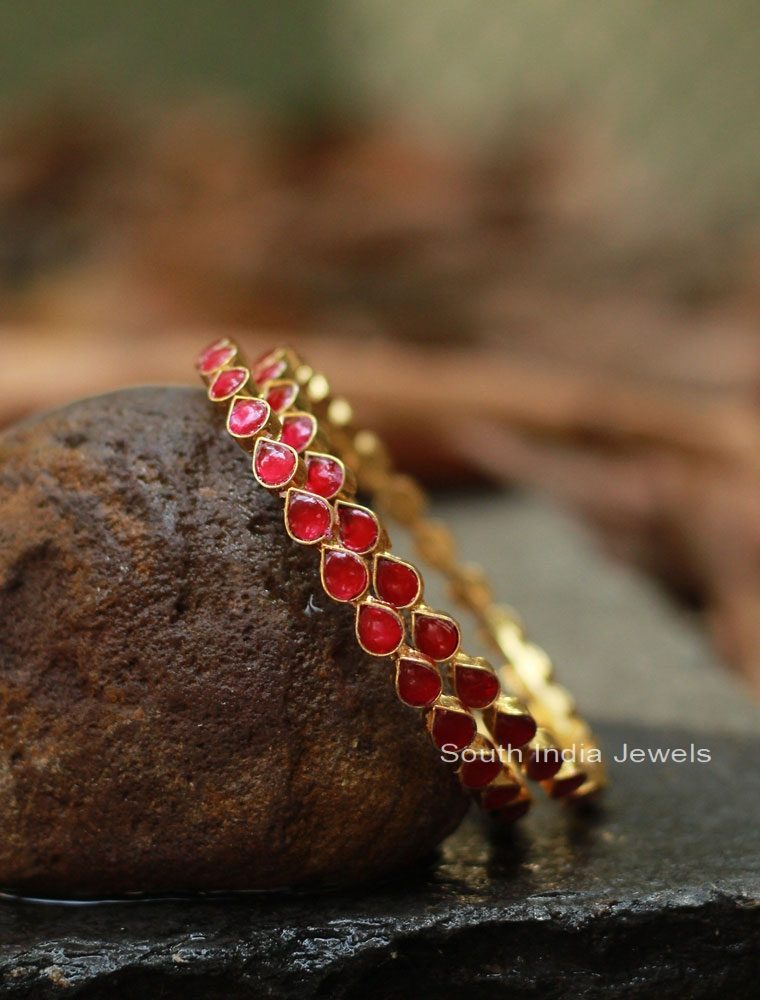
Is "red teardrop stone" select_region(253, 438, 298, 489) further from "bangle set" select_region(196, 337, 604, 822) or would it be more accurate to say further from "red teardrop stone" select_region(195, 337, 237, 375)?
"red teardrop stone" select_region(195, 337, 237, 375)

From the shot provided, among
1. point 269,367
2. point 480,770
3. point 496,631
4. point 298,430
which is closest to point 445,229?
point 496,631

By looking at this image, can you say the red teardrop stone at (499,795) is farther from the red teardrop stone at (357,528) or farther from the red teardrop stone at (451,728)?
the red teardrop stone at (357,528)

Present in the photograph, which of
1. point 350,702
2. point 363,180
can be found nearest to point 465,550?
point 350,702

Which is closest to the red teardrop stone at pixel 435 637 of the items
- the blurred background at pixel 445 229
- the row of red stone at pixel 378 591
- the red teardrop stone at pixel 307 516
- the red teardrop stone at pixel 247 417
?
the row of red stone at pixel 378 591

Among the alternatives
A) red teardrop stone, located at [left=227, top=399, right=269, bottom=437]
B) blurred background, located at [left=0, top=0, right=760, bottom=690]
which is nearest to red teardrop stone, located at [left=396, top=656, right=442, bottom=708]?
red teardrop stone, located at [left=227, top=399, right=269, bottom=437]

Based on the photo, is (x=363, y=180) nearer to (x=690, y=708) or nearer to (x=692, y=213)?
(x=692, y=213)

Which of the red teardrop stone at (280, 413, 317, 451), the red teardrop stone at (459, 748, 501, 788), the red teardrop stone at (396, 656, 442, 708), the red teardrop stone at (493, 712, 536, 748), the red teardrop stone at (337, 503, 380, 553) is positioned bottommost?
the red teardrop stone at (459, 748, 501, 788)
